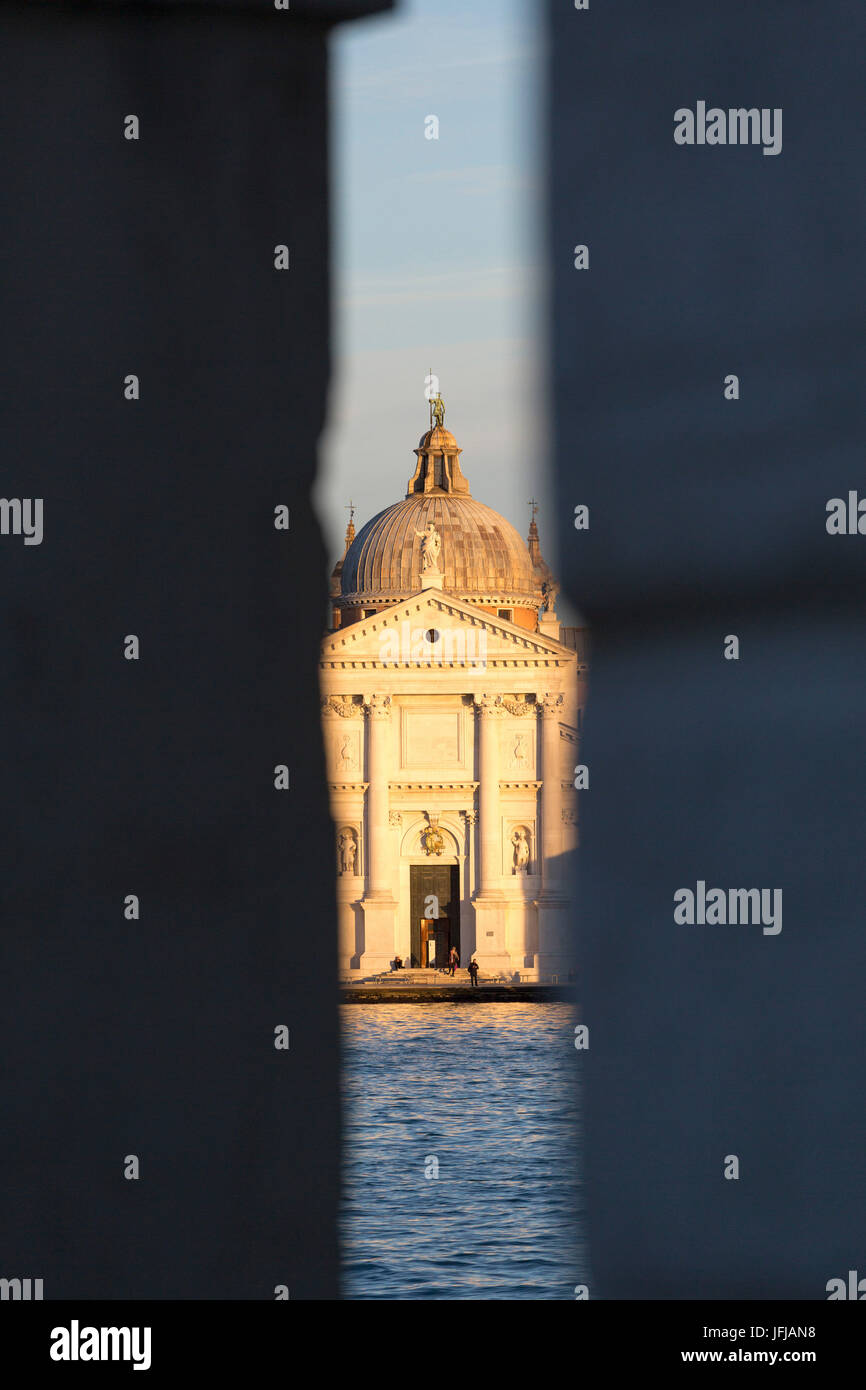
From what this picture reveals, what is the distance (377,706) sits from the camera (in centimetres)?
1898

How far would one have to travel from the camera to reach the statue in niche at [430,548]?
21.6 m

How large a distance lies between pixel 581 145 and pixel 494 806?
18.2 meters

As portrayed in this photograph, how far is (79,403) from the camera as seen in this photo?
59cm

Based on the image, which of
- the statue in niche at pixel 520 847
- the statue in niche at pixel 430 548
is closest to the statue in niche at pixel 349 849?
the statue in niche at pixel 520 847

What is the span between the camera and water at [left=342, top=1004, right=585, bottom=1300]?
603mm

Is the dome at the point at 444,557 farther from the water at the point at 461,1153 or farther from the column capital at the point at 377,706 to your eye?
the water at the point at 461,1153

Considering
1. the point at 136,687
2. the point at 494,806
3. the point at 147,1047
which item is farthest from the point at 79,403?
the point at 494,806

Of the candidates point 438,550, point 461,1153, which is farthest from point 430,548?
point 461,1153

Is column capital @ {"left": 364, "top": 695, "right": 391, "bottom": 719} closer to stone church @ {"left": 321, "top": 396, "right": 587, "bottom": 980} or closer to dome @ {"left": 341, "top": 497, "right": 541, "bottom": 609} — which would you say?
stone church @ {"left": 321, "top": 396, "right": 587, "bottom": 980}

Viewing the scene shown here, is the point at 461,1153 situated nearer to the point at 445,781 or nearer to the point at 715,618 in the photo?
the point at 715,618

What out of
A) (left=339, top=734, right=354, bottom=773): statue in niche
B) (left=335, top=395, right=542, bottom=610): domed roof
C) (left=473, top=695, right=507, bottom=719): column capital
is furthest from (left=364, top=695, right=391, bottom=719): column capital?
(left=335, top=395, right=542, bottom=610): domed roof

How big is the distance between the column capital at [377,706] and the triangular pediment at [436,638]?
13.9 inches

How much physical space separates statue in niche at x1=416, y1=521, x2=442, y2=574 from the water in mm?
6095

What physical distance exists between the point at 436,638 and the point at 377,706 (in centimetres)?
97
